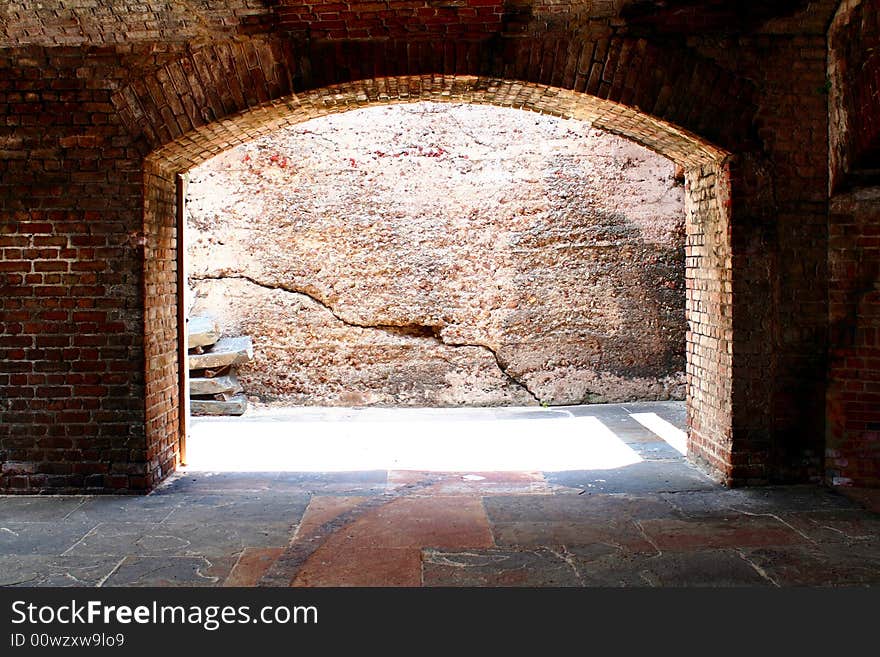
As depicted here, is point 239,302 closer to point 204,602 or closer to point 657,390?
point 657,390

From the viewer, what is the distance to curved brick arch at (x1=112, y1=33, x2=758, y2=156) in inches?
194

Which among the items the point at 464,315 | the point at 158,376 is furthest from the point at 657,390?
the point at 158,376

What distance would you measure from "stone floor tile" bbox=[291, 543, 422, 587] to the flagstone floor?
0.01 metres

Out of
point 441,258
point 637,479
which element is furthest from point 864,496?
point 441,258

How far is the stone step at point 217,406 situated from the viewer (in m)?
8.02

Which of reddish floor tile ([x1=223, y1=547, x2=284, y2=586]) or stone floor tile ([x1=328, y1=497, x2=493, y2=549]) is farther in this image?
stone floor tile ([x1=328, y1=497, x2=493, y2=549])

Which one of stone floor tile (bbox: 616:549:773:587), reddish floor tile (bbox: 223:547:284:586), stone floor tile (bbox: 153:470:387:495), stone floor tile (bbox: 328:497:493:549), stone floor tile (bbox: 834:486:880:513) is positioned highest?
stone floor tile (bbox: 153:470:387:495)

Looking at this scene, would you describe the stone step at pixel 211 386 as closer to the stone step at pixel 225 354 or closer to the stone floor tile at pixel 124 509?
the stone step at pixel 225 354

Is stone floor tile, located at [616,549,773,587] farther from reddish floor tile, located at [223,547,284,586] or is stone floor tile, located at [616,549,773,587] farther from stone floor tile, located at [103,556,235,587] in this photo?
stone floor tile, located at [103,556,235,587]

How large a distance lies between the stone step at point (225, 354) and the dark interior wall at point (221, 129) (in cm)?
293

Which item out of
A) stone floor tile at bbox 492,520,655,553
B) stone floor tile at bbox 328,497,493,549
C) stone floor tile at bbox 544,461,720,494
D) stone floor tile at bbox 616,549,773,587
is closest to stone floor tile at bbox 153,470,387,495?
stone floor tile at bbox 328,497,493,549

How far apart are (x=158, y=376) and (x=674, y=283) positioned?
5.51 m

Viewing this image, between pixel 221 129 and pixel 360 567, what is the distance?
3.00 metres

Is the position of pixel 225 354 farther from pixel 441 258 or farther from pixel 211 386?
pixel 441 258
